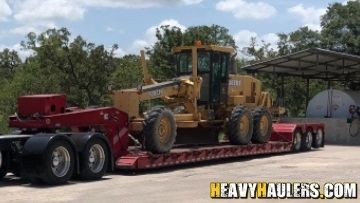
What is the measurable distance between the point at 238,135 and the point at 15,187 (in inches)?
319

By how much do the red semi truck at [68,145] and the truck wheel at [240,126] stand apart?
7.36ft

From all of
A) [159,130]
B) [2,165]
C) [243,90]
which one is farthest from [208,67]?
[2,165]

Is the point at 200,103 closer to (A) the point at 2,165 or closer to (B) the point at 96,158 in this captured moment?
(B) the point at 96,158

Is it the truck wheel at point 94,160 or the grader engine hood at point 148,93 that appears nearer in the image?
the truck wheel at point 94,160

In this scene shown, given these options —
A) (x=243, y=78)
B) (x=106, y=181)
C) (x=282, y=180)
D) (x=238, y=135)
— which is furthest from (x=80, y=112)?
(x=243, y=78)

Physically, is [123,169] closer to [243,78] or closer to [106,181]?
[106,181]

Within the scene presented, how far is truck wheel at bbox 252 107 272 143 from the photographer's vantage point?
66.3 feet

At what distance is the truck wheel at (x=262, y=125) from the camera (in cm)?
2022

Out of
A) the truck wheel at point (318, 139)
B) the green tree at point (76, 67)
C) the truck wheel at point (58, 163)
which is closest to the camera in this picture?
the truck wheel at point (58, 163)

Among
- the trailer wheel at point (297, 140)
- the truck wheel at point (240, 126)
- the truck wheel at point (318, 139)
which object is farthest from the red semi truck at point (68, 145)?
the truck wheel at point (318, 139)

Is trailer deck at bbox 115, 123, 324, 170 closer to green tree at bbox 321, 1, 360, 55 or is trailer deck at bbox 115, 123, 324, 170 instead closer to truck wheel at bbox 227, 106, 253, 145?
truck wheel at bbox 227, 106, 253, 145

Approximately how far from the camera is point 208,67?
735 inches

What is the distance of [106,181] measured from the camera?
45.4ft

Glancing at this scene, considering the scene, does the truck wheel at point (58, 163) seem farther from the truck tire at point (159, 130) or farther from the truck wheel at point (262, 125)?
the truck wheel at point (262, 125)
